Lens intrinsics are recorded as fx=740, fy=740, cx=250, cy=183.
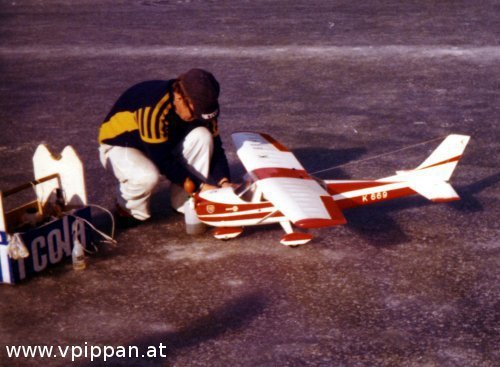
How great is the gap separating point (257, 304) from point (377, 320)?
0.88m

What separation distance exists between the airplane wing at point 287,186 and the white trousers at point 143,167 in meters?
0.39

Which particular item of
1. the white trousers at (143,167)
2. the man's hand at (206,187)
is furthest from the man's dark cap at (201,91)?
the man's hand at (206,187)

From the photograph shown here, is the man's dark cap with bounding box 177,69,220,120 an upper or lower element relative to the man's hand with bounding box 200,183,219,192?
upper

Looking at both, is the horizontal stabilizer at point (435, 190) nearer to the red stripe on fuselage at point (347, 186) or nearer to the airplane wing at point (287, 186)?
the red stripe on fuselage at point (347, 186)

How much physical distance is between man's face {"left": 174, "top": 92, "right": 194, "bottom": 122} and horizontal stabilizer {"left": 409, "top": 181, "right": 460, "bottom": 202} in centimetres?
210

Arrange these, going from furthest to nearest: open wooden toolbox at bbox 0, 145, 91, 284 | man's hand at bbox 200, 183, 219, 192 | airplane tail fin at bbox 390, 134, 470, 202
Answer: airplane tail fin at bbox 390, 134, 470, 202
man's hand at bbox 200, 183, 219, 192
open wooden toolbox at bbox 0, 145, 91, 284

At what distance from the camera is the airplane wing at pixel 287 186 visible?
5.61 meters

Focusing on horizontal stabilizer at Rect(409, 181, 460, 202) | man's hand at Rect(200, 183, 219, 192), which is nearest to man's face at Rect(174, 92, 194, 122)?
man's hand at Rect(200, 183, 219, 192)

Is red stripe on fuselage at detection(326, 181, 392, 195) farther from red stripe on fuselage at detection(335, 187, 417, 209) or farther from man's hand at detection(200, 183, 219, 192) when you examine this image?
man's hand at detection(200, 183, 219, 192)

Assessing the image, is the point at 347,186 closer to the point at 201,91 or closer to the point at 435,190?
the point at 435,190

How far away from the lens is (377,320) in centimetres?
520

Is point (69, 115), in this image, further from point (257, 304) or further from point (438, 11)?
point (438, 11)

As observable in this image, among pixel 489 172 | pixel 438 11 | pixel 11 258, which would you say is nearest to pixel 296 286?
pixel 11 258

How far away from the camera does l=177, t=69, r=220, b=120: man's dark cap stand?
6.05 meters
